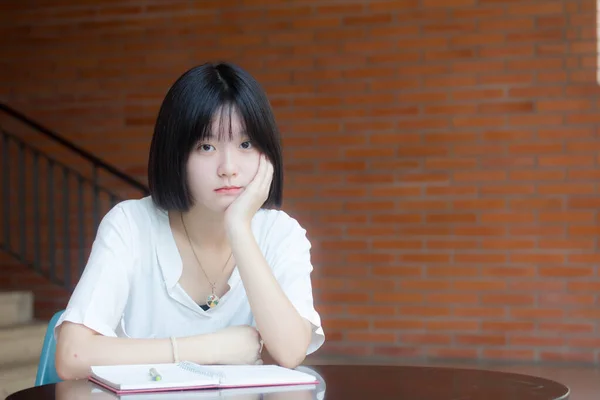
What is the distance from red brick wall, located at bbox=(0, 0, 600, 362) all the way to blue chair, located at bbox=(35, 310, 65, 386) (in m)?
3.45

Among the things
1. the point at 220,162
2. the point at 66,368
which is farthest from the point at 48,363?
the point at 220,162

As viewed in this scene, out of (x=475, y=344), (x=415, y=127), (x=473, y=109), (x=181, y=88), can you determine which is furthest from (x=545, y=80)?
(x=181, y=88)

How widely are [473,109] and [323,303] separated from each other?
56.2 inches

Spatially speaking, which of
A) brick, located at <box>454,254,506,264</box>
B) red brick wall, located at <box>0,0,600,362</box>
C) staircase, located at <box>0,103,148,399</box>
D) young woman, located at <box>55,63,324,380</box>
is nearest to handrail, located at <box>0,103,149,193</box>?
staircase, located at <box>0,103,148,399</box>

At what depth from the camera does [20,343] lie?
13.1ft

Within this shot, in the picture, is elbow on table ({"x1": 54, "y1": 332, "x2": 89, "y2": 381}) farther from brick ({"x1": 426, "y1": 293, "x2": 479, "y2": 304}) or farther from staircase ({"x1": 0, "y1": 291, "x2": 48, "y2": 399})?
brick ({"x1": 426, "y1": 293, "x2": 479, "y2": 304})

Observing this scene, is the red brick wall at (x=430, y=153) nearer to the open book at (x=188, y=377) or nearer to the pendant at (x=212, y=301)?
the pendant at (x=212, y=301)

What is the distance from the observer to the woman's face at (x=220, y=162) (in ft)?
5.11

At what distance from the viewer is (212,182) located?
5.15 ft

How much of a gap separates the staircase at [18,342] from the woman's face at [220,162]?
8.04 ft

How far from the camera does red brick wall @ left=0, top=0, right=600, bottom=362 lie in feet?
15.1

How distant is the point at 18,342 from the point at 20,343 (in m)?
0.01

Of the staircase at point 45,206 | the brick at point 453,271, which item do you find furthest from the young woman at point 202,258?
the staircase at point 45,206

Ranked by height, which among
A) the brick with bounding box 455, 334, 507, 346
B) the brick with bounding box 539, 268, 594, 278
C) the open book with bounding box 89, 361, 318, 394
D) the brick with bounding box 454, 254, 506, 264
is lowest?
the brick with bounding box 455, 334, 507, 346
